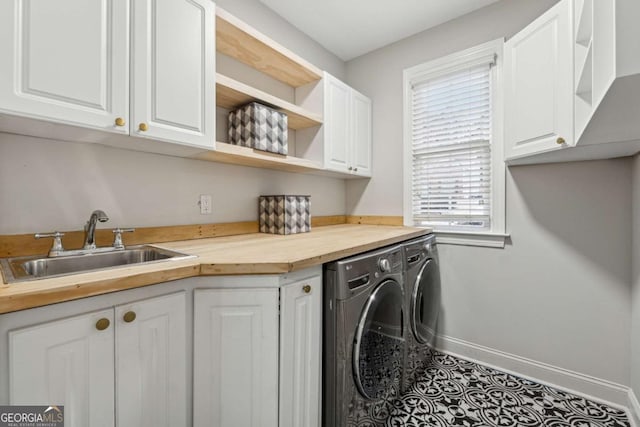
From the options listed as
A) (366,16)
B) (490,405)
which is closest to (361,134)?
(366,16)

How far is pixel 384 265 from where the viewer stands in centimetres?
150

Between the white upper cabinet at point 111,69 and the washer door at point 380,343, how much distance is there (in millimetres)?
1191

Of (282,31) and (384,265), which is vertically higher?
(282,31)

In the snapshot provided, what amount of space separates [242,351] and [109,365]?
1.34 ft

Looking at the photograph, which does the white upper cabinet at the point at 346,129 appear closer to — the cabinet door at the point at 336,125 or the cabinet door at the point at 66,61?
the cabinet door at the point at 336,125

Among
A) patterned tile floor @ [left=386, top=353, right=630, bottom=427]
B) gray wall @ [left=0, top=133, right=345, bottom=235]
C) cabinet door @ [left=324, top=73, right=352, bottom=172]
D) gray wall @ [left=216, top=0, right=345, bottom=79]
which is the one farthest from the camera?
cabinet door @ [left=324, top=73, right=352, bottom=172]

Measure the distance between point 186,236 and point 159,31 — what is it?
3.43ft

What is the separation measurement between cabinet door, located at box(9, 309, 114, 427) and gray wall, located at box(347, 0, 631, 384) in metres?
2.28

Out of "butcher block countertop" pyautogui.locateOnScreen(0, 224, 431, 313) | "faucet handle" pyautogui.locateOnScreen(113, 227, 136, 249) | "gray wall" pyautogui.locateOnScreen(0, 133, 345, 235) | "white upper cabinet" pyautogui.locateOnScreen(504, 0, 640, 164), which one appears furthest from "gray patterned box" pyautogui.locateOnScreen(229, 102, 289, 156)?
"white upper cabinet" pyautogui.locateOnScreen(504, 0, 640, 164)

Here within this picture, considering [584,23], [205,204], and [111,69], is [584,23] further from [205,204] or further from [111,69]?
[205,204]

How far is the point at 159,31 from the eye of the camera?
1260 mm

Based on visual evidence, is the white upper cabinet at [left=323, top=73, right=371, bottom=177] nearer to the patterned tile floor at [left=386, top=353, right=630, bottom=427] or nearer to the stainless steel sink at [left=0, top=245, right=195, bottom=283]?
the stainless steel sink at [left=0, top=245, right=195, bottom=283]

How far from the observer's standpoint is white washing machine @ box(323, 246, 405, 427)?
48.0 inches

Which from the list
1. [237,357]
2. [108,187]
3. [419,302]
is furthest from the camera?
[419,302]
